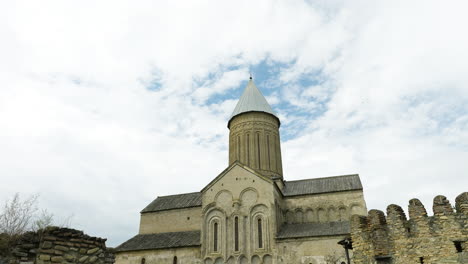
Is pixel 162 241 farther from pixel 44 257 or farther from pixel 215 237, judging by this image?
pixel 44 257

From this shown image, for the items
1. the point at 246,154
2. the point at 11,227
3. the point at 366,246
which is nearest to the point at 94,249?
the point at 11,227

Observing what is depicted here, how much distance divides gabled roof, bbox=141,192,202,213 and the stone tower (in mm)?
4159

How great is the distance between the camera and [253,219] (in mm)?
22016

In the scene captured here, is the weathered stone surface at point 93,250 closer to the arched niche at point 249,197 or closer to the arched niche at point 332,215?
the arched niche at point 249,197

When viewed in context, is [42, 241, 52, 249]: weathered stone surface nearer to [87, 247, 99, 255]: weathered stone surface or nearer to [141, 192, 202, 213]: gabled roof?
[87, 247, 99, 255]: weathered stone surface

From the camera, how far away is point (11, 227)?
1032 centimetres

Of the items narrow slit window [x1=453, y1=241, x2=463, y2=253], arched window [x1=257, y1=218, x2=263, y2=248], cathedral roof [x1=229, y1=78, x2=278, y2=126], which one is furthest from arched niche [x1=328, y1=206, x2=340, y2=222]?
narrow slit window [x1=453, y1=241, x2=463, y2=253]

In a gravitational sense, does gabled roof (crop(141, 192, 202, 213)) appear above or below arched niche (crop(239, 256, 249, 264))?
above

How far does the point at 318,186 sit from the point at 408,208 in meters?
16.1

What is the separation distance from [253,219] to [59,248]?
624 inches

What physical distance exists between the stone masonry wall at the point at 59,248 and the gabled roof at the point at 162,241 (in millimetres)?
15046

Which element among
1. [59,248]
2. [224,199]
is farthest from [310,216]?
[59,248]

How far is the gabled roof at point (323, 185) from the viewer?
2361 centimetres

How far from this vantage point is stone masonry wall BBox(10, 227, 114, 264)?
6.93 meters
